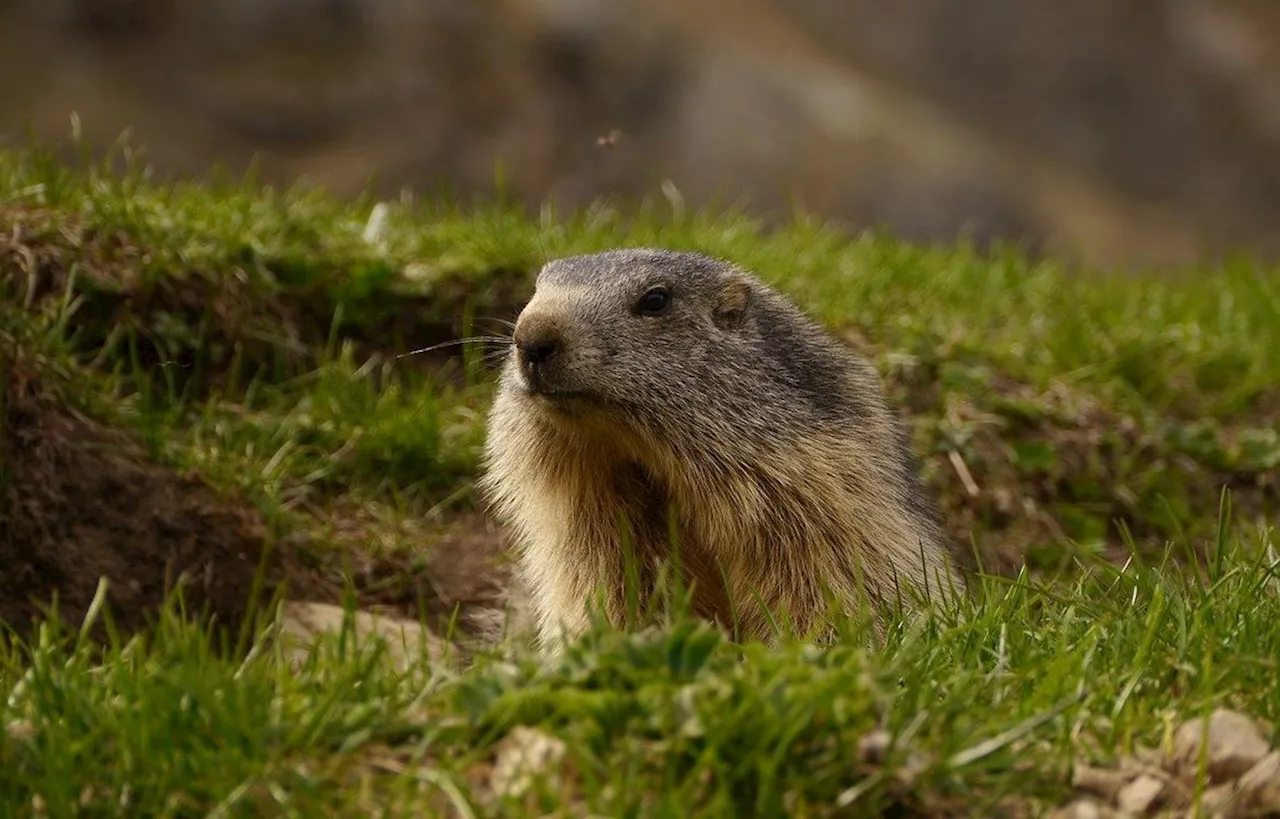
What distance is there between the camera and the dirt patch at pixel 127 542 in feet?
18.2

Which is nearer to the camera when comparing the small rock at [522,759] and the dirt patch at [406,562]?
the small rock at [522,759]

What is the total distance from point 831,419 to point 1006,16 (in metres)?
15.1

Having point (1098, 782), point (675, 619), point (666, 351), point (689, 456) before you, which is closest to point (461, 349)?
point (666, 351)

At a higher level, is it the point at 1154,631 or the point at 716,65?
the point at 1154,631

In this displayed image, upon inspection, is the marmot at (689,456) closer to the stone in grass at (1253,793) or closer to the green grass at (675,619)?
the green grass at (675,619)

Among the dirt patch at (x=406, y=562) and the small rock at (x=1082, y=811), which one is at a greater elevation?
the small rock at (x=1082, y=811)

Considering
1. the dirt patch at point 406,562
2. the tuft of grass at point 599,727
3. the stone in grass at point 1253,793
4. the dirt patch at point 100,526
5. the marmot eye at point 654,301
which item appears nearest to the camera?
the tuft of grass at point 599,727

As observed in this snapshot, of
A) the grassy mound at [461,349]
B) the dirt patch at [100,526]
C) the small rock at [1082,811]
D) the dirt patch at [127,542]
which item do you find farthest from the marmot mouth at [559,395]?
the small rock at [1082,811]

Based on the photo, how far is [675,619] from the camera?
334 cm

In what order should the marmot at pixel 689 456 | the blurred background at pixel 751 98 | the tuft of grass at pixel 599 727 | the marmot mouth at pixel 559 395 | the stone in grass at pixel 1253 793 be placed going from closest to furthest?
the tuft of grass at pixel 599 727 < the stone in grass at pixel 1253 793 < the marmot mouth at pixel 559 395 < the marmot at pixel 689 456 < the blurred background at pixel 751 98

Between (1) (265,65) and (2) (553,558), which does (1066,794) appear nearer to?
(2) (553,558)

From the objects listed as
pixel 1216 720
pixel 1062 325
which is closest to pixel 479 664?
pixel 1216 720

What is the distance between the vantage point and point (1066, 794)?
10.3ft

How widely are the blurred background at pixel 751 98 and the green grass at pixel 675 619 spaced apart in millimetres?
9207
